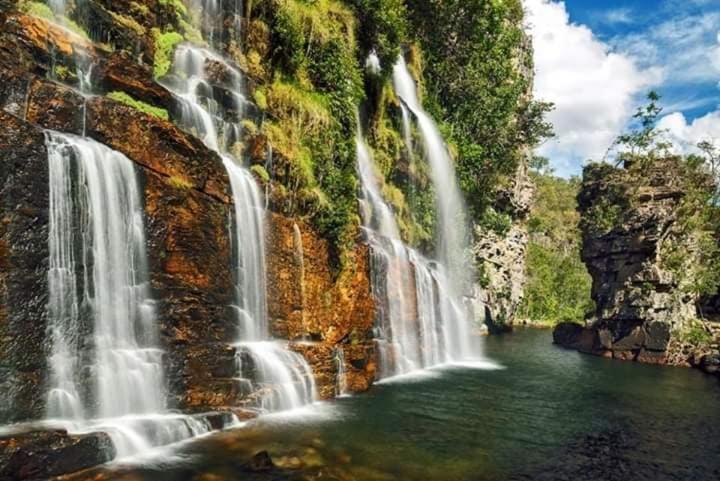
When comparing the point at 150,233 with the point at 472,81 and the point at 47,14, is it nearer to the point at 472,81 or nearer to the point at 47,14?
the point at 47,14

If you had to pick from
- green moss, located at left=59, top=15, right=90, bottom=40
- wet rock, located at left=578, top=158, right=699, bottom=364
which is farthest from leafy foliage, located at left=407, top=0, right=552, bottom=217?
green moss, located at left=59, top=15, right=90, bottom=40

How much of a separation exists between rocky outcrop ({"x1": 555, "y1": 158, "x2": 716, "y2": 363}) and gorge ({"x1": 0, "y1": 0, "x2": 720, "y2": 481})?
4.36m

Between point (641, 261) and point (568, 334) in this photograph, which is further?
point (568, 334)

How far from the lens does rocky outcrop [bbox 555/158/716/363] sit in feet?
98.8

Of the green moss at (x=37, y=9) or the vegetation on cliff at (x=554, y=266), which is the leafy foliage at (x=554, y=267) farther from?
the green moss at (x=37, y=9)

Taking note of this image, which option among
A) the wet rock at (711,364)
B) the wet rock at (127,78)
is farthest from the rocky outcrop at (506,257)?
the wet rock at (127,78)

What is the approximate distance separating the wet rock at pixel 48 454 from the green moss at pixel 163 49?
11204mm

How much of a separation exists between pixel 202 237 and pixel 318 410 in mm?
5622

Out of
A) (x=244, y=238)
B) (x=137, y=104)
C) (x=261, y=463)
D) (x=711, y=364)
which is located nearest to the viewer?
(x=261, y=463)

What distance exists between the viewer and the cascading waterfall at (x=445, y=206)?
28.7 meters

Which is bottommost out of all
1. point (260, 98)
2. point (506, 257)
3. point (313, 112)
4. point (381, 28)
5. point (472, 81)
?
point (506, 257)

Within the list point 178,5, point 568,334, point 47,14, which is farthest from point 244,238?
point 568,334

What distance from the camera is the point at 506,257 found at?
49.8 meters

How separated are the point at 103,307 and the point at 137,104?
5.56 meters
